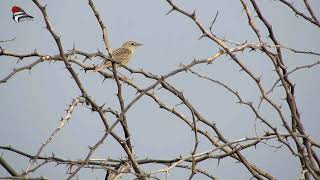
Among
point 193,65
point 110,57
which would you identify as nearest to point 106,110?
point 110,57

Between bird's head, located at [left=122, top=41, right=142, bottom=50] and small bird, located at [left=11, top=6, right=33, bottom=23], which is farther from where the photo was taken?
bird's head, located at [left=122, top=41, right=142, bottom=50]

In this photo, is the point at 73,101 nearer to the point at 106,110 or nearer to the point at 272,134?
the point at 106,110

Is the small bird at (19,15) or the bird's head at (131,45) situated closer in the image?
the small bird at (19,15)

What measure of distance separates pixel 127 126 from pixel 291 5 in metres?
1.04

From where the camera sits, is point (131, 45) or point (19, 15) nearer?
point (19, 15)

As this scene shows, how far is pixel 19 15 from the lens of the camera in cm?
285

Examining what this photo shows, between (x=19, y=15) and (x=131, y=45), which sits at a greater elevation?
(x=131, y=45)

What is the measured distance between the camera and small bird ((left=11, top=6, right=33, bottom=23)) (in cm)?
272

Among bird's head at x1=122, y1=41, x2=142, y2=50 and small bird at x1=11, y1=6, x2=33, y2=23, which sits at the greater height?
bird's head at x1=122, y1=41, x2=142, y2=50

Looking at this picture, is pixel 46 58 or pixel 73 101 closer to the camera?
pixel 46 58

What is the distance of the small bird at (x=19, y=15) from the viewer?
107 inches

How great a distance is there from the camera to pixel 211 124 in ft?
8.98

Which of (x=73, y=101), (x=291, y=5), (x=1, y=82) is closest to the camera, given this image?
(x=1, y=82)

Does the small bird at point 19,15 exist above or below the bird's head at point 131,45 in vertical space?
below
